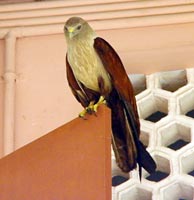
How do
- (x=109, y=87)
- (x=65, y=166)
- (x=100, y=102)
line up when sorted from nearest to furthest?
1. (x=65, y=166)
2. (x=100, y=102)
3. (x=109, y=87)

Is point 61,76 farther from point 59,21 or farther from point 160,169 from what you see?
point 160,169

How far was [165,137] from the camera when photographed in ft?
9.89

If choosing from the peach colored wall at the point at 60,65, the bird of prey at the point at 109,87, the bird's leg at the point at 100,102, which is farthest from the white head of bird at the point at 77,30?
the peach colored wall at the point at 60,65

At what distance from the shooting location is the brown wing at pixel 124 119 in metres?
2.61

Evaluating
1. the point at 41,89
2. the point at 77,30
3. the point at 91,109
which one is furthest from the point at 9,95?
the point at 91,109

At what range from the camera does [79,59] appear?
269 cm

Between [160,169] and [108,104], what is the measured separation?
351mm

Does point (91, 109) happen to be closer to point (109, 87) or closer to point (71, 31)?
point (109, 87)

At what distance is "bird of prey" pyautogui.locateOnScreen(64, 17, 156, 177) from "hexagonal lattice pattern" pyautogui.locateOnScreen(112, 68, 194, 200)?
29cm

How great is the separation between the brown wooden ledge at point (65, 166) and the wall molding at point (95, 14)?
930 mm

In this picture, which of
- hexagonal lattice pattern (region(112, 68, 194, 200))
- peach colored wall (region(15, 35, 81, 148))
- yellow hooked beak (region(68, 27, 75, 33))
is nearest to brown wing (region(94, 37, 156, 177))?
yellow hooked beak (region(68, 27, 75, 33))

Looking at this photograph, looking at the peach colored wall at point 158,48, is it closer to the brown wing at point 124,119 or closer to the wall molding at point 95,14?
the wall molding at point 95,14

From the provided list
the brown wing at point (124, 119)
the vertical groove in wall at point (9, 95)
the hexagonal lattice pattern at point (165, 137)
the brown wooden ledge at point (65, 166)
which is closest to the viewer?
the brown wooden ledge at point (65, 166)

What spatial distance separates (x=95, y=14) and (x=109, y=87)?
0.63m
